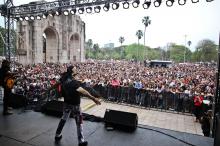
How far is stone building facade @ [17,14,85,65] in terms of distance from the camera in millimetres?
33250

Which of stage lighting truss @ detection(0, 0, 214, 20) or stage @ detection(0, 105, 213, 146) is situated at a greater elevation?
stage lighting truss @ detection(0, 0, 214, 20)

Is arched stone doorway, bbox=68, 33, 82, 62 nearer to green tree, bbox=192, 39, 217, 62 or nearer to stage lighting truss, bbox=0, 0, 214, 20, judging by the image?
stage lighting truss, bbox=0, 0, 214, 20

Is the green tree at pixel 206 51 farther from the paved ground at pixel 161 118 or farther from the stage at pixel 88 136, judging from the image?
the stage at pixel 88 136

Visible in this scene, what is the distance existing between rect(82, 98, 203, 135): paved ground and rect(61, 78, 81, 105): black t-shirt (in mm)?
7605

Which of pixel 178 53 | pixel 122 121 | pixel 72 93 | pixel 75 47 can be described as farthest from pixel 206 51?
pixel 72 93

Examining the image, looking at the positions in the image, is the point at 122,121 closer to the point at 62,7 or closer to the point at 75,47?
the point at 62,7

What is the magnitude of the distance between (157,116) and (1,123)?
8799 mm

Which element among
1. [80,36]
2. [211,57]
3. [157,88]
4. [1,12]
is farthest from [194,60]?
[1,12]

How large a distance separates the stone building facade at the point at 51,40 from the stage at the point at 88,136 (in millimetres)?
27586

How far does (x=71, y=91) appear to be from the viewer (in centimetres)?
442

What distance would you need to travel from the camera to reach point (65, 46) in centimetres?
4156

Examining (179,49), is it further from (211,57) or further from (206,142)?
(206,142)

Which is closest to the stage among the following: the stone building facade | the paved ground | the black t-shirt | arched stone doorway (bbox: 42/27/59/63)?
the black t-shirt

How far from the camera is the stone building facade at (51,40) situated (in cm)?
3325
